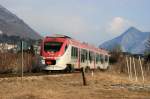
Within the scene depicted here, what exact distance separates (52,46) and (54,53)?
38.4 inches

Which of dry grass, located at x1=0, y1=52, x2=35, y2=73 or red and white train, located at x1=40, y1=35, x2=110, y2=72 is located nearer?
red and white train, located at x1=40, y1=35, x2=110, y2=72

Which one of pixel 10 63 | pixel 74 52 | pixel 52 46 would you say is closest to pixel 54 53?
pixel 52 46

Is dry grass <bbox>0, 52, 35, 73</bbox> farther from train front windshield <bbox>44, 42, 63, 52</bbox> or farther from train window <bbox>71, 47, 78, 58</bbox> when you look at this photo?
train window <bbox>71, 47, 78, 58</bbox>

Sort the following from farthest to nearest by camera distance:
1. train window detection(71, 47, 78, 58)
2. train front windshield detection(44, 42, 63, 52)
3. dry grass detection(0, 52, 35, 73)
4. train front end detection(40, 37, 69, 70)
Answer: dry grass detection(0, 52, 35, 73)
train window detection(71, 47, 78, 58)
train front windshield detection(44, 42, 63, 52)
train front end detection(40, 37, 69, 70)

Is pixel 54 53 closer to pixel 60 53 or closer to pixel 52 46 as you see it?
pixel 60 53

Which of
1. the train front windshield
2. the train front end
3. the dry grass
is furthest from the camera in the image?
the dry grass

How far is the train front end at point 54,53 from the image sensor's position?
40.0m

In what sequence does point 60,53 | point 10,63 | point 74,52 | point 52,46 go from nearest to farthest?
1. point 60,53
2. point 52,46
3. point 74,52
4. point 10,63

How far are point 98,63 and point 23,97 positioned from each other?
41.8 meters

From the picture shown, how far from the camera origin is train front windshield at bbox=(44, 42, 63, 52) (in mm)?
40844

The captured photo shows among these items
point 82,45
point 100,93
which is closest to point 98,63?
point 82,45

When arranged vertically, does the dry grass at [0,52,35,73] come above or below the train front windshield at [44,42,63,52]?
below

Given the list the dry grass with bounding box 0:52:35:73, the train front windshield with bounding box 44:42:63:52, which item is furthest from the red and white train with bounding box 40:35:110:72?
the dry grass with bounding box 0:52:35:73

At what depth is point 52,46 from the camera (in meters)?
41.2
